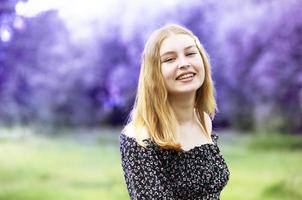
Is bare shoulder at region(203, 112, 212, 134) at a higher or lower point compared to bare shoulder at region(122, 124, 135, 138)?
higher

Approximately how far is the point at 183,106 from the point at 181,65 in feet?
0.34

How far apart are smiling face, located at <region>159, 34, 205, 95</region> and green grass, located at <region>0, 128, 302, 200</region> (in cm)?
207

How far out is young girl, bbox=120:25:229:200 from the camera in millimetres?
1166

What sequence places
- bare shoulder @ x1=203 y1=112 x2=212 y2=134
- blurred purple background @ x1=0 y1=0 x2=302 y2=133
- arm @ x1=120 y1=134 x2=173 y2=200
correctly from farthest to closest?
blurred purple background @ x1=0 y1=0 x2=302 y2=133 < bare shoulder @ x1=203 y1=112 x2=212 y2=134 < arm @ x1=120 y1=134 x2=173 y2=200

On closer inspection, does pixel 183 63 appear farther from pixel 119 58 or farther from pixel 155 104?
pixel 119 58

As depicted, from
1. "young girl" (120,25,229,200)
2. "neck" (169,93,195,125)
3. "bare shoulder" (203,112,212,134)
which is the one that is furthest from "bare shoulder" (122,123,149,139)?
"bare shoulder" (203,112,212,134)

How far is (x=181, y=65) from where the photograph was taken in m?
1.20

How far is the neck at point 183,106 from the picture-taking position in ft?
4.06

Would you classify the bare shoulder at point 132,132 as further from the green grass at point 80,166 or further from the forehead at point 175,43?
the green grass at point 80,166

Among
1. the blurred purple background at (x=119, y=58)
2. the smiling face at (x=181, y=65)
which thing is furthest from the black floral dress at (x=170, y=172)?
the blurred purple background at (x=119, y=58)

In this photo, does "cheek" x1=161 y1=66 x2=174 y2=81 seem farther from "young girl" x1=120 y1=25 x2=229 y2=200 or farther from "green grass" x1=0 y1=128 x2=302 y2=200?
"green grass" x1=0 y1=128 x2=302 y2=200

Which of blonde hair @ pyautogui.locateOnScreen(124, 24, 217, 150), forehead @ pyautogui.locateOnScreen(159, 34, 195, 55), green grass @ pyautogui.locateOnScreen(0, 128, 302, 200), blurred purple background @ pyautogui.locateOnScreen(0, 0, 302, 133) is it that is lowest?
blonde hair @ pyautogui.locateOnScreen(124, 24, 217, 150)

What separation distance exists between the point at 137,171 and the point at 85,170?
2.18 meters

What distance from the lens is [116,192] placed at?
130 inches
